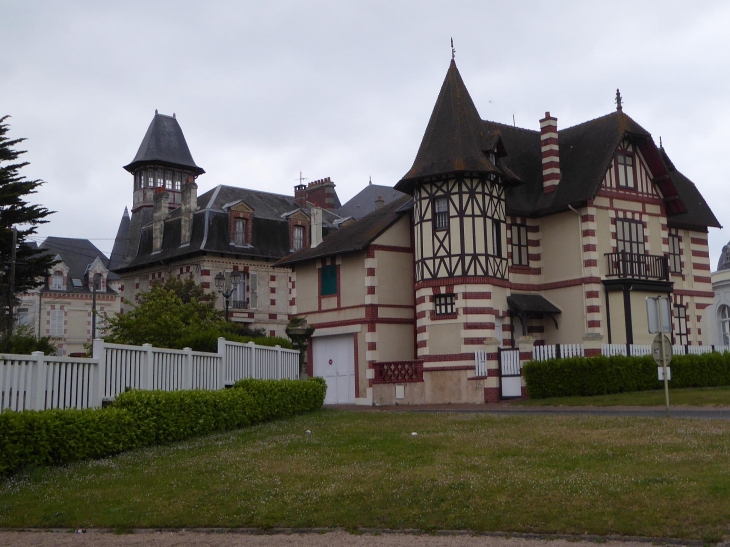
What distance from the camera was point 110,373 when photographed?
561 inches

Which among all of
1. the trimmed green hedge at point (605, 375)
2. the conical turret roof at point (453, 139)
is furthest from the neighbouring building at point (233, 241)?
the trimmed green hedge at point (605, 375)

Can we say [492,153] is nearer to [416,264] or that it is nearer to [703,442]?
[416,264]

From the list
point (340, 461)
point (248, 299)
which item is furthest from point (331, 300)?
point (340, 461)

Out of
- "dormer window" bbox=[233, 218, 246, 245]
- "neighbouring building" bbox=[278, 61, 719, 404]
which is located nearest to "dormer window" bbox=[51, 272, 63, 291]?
"dormer window" bbox=[233, 218, 246, 245]

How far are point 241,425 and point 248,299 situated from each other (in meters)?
29.6

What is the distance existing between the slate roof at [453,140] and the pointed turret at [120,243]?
3337 centimetres

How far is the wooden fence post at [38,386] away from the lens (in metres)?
12.3

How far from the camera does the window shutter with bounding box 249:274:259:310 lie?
46.0 meters

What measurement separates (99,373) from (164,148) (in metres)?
44.6

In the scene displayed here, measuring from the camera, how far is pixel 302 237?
1909 inches

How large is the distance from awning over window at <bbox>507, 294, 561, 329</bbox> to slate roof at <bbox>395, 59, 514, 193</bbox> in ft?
13.8

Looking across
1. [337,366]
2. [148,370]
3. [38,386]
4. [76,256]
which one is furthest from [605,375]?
[76,256]

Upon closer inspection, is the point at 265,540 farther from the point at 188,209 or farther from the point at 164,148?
the point at 164,148

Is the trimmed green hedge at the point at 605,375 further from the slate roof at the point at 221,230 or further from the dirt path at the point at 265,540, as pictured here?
the slate roof at the point at 221,230
